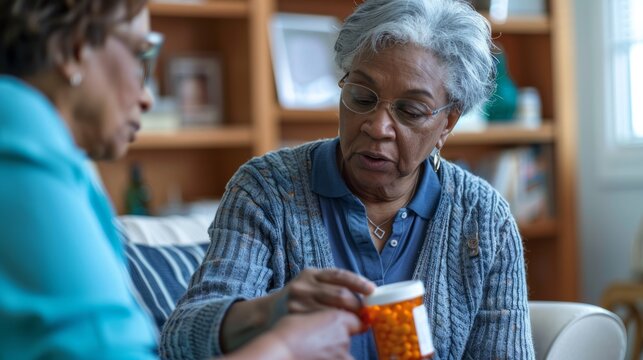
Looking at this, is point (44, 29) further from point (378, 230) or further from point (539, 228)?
point (539, 228)

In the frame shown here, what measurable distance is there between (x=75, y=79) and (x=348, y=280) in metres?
0.44

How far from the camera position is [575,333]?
2006mm

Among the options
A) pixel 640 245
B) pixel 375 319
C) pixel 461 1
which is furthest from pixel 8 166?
pixel 640 245

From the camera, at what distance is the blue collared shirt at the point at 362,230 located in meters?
1.78

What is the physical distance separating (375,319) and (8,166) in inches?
21.5

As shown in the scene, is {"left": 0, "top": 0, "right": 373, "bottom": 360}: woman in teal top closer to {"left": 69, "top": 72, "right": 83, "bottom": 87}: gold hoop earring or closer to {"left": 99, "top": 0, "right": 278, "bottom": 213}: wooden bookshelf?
{"left": 69, "top": 72, "right": 83, "bottom": 87}: gold hoop earring

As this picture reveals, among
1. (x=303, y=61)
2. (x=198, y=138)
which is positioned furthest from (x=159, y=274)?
(x=303, y=61)

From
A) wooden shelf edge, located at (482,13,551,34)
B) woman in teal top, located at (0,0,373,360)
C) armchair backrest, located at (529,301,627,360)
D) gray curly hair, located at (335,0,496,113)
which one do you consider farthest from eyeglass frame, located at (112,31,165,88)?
wooden shelf edge, located at (482,13,551,34)

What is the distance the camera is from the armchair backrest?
1996mm

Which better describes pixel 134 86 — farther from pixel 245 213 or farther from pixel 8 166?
pixel 245 213

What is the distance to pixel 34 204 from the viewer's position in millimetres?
839

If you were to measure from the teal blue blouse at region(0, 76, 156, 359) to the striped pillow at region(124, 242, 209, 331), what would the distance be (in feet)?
3.83

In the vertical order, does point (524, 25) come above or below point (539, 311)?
above

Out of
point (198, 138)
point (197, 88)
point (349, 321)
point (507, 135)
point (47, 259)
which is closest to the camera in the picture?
point (47, 259)
